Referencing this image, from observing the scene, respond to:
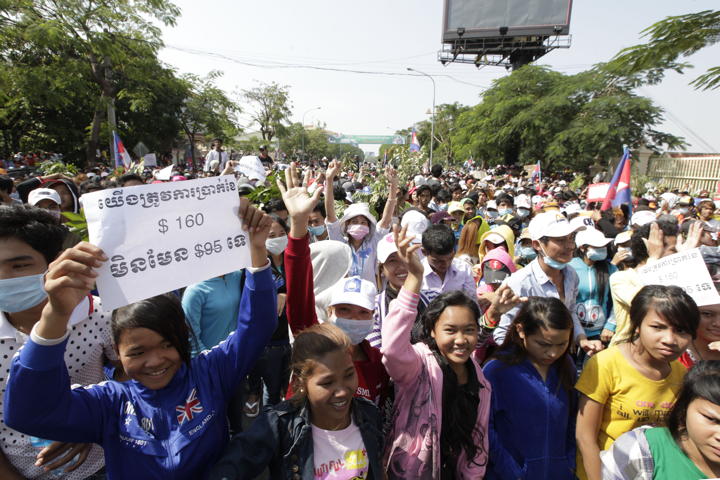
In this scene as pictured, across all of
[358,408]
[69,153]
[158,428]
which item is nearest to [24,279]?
[158,428]

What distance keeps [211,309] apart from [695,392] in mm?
2625

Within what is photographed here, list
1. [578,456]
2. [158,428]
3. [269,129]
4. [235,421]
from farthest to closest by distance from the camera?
[269,129], [235,421], [578,456], [158,428]

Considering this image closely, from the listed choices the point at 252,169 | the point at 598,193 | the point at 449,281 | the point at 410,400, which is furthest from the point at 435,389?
the point at 598,193

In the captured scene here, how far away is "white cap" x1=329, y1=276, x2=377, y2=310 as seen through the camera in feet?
7.39

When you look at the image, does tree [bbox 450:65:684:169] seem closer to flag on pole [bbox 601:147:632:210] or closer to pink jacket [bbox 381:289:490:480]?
flag on pole [bbox 601:147:632:210]

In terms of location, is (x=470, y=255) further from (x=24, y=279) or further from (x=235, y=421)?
(x=24, y=279)

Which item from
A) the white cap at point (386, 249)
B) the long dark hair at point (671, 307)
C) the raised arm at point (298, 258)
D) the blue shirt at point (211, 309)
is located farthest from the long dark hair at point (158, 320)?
the long dark hair at point (671, 307)

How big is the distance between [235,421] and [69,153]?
88.4 ft

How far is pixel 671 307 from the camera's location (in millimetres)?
2098

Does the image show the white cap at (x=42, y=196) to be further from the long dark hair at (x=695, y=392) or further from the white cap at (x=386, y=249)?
the long dark hair at (x=695, y=392)

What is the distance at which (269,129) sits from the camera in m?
37.4

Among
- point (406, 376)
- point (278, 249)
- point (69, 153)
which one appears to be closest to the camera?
point (406, 376)

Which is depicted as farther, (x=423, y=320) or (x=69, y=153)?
(x=69, y=153)

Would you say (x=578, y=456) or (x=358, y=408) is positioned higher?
(x=358, y=408)
